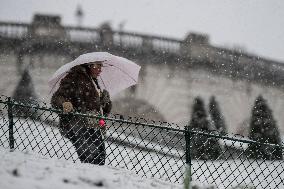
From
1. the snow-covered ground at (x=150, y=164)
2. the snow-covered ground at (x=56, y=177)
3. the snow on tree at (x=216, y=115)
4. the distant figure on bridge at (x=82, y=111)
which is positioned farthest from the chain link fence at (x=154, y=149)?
the snow on tree at (x=216, y=115)

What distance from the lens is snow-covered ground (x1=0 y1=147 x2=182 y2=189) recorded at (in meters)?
3.26

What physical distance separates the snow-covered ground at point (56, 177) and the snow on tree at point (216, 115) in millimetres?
14808

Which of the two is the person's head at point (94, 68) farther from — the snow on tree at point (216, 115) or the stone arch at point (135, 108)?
the stone arch at point (135, 108)

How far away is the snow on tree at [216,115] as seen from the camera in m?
18.8

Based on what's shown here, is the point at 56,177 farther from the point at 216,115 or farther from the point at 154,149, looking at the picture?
the point at 216,115

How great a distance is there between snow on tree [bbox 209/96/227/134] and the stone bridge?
1.88 ft

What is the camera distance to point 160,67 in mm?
20031

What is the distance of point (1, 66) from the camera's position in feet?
62.1

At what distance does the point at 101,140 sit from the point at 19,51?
1506cm

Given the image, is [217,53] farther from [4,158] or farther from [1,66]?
[4,158]

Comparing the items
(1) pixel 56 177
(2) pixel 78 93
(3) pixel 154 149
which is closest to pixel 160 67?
(3) pixel 154 149

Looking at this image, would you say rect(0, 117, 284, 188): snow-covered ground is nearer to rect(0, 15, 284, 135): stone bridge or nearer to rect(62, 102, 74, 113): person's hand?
rect(62, 102, 74, 113): person's hand

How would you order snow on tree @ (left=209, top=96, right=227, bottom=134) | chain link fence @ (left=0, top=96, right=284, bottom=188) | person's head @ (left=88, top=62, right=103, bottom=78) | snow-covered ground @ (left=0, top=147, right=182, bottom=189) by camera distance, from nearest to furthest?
snow-covered ground @ (left=0, top=147, right=182, bottom=189), chain link fence @ (left=0, top=96, right=284, bottom=188), person's head @ (left=88, top=62, right=103, bottom=78), snow on tree @ (left=209, top=96, right=227, bottom=134)

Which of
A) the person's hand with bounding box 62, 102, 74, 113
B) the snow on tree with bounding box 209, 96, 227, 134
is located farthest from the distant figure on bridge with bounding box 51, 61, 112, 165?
the snow on tree with bounding box 209, 96, 227, 134
